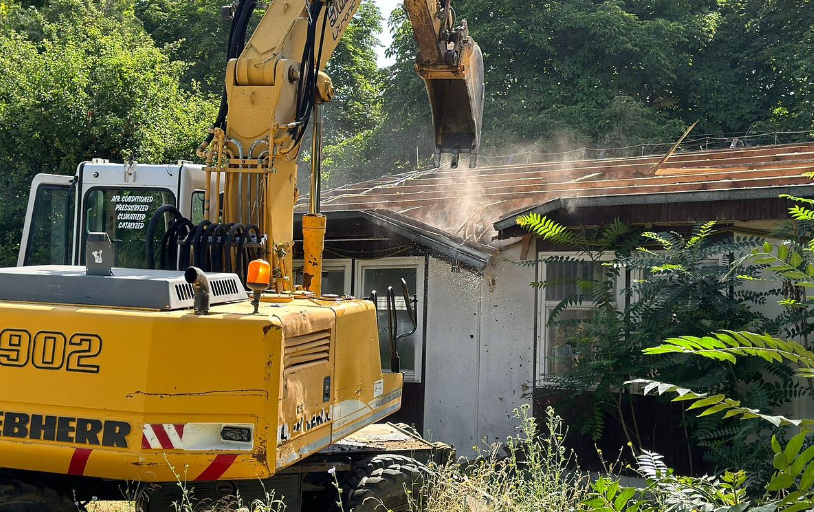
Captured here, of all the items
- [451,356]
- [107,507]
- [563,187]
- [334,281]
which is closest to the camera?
[107,507]

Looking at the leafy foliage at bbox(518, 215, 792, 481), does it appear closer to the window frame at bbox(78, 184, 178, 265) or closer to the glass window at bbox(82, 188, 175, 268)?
the window frame at bbox(78, 184, 178, 265)

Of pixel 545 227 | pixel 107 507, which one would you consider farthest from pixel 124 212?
pixel 545 227

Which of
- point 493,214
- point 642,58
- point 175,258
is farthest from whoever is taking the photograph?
point 642,58

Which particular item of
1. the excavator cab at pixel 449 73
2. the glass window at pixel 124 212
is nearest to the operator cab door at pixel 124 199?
the glass window at pixel 124 212

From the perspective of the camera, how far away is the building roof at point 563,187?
980 cm

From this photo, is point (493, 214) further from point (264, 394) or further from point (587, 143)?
point (587, 143)

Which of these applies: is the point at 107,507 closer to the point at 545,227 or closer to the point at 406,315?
the point at 545,227

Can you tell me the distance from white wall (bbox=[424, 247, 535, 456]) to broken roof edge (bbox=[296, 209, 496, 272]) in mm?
551

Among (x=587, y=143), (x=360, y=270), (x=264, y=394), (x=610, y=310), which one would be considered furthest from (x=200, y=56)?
(x=264, y=394)

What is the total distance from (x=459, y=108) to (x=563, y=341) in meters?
3.09

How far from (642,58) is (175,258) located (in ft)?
75.4

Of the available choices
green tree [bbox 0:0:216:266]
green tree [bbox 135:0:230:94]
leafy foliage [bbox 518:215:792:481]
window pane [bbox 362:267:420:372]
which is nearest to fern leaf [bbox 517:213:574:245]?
leafy foliage [bbox 518:215:792:481]

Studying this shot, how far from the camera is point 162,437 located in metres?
4.95

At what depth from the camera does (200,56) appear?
32.4 metres
